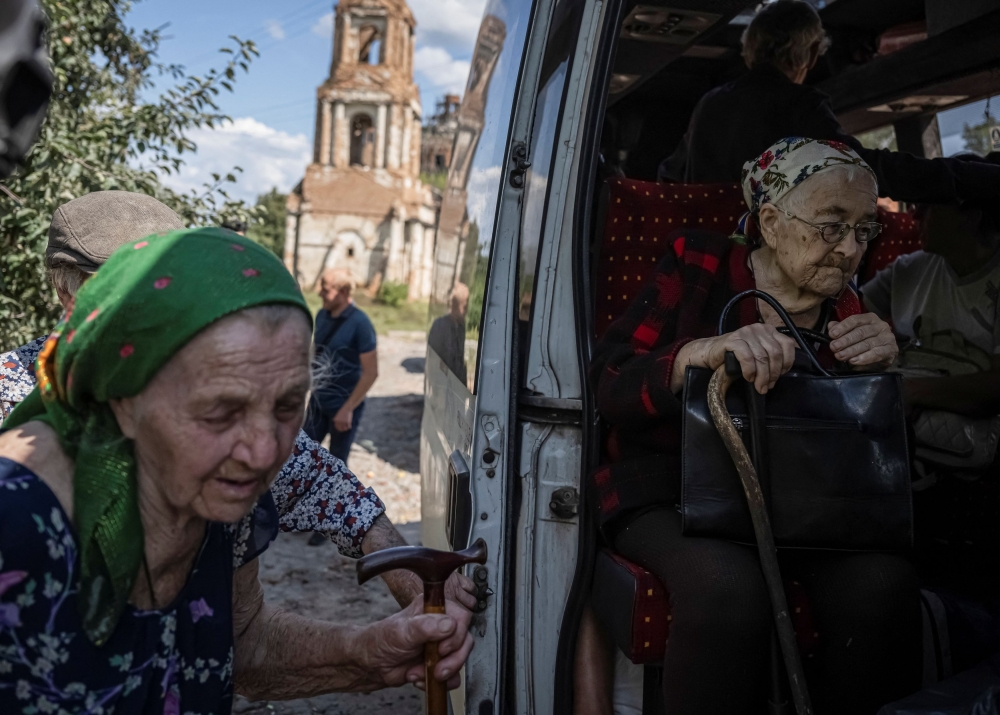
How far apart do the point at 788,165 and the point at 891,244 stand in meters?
1.53

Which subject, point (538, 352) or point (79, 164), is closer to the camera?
point (538, 352)

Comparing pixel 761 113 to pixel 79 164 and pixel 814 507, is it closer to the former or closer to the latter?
pixel 814 507

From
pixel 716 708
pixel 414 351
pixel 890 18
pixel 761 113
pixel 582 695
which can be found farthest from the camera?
pixel 414 351

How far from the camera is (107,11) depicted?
6148mm

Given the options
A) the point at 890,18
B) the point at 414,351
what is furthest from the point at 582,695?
the point at 414,351

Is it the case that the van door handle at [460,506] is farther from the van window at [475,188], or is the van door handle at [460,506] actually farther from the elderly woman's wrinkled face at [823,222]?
the elderly woman's wrinkled face at [823,222]

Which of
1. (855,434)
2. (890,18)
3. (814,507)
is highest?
(890,18)

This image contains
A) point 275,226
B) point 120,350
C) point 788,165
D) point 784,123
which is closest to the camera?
point 120,350

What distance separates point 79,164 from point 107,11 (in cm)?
193

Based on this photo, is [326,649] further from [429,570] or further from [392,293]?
[392,293]

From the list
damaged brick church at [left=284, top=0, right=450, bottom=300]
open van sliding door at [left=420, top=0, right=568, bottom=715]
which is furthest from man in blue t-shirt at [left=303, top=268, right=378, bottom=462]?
damaged brick church at [left=284, top=0, right=450, bottom=300]

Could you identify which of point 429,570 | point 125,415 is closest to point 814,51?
point 429,570

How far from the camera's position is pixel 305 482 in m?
1.88

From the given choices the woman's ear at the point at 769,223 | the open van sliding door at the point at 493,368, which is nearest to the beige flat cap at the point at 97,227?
the open van sliding door at the point at 493,368
